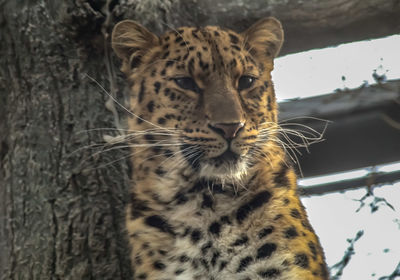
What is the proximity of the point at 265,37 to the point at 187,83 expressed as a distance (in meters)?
0.64

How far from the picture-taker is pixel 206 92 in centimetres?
382

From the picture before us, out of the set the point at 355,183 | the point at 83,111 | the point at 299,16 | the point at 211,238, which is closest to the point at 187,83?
the point at 83,111

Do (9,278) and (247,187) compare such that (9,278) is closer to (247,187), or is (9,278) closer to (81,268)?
(81,268)

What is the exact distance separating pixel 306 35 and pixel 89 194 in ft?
5.51

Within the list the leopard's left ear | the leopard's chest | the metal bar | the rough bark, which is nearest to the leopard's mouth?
the leopard's chest

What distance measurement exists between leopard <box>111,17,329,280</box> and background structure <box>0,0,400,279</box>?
8.7 inches

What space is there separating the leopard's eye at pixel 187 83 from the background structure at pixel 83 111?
524mm

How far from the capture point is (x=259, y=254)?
3.51 m

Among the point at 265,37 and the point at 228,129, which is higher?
the point at 265,37

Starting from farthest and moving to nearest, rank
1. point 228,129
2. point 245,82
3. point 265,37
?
point 265,37, point 245,82, point 228,129

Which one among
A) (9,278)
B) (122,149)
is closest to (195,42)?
(122,149)

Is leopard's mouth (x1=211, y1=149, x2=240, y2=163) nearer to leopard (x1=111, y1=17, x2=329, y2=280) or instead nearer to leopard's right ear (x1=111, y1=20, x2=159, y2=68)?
leopard (x1=111, y1=17, x2=329, y2=280)

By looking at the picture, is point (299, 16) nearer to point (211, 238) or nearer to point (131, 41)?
point (131, 41)

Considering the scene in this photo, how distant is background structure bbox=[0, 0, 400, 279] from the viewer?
3.97 meters
